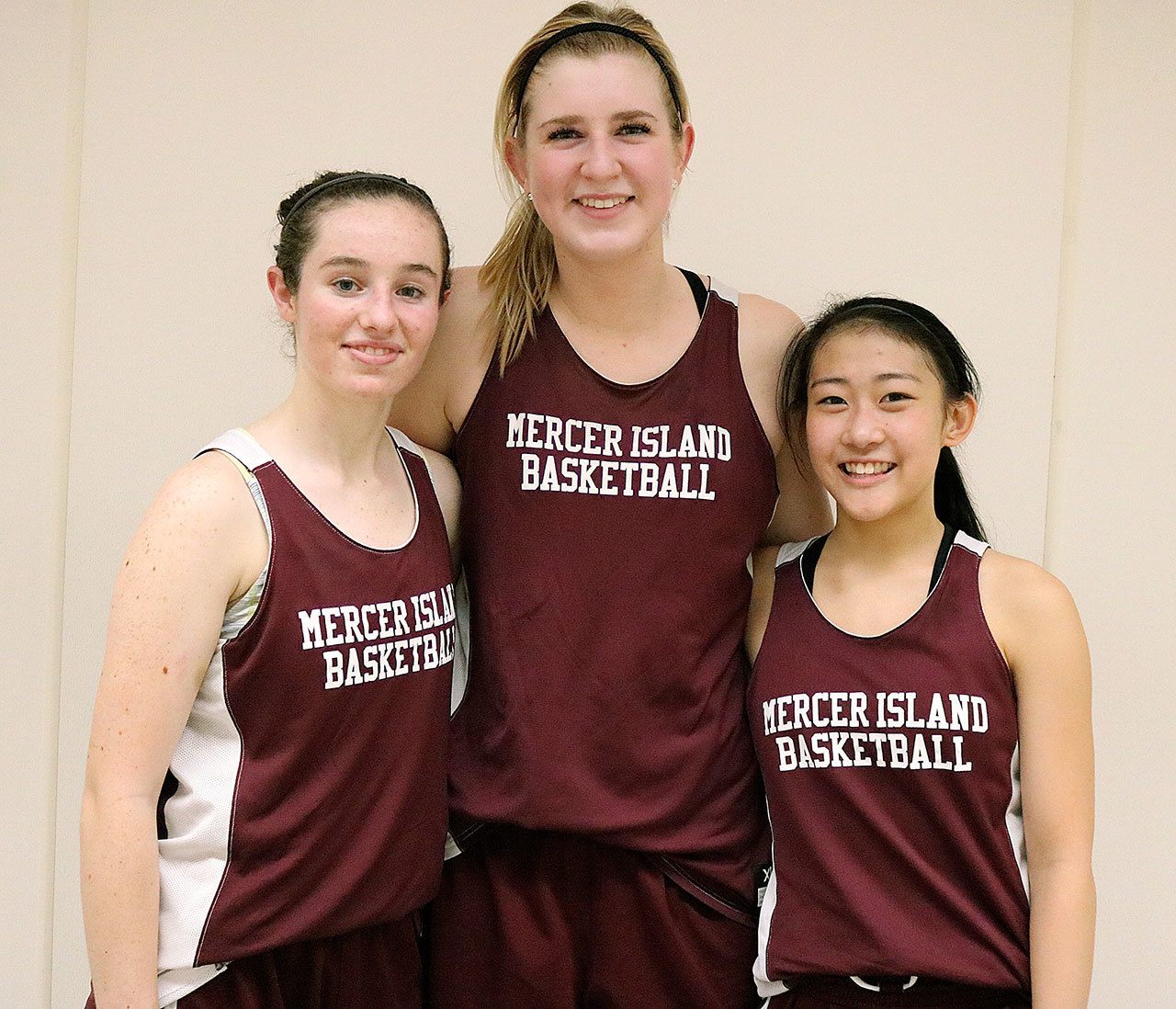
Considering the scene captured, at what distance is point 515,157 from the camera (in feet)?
5.55

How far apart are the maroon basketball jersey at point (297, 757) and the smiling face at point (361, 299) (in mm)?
143

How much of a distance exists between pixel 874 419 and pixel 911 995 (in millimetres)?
723

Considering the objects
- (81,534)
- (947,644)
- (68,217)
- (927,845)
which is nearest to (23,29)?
(68,217)

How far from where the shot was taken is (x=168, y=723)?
135cm

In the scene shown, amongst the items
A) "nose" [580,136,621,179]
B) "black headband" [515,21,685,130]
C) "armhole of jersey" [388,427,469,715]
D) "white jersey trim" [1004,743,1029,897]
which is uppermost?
"black headband" [515,21,685,130]

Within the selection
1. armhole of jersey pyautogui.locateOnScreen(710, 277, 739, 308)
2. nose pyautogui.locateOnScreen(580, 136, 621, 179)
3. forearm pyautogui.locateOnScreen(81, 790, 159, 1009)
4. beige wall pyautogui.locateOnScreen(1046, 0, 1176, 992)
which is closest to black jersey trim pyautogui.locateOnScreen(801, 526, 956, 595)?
armhole of jersey pyautogui.locateOnScreen(710, 277, 739, 308)

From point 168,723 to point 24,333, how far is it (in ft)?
3.58

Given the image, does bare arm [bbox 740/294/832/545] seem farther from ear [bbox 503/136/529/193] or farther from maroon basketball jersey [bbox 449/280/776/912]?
ear [bbox 503/136/529/193]

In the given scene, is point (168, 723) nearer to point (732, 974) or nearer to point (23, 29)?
point (732, 974)

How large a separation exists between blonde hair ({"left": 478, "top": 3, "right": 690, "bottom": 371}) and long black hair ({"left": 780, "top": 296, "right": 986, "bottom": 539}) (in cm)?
34

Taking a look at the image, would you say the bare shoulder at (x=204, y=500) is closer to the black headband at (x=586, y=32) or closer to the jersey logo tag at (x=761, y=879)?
the black headband at (x=586, y=32)

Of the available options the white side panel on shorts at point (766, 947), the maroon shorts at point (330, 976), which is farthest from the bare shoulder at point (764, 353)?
the maroon shorts at point (330, 976)

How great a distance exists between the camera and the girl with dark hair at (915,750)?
1.49m

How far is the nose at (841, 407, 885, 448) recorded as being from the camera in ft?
5.08
